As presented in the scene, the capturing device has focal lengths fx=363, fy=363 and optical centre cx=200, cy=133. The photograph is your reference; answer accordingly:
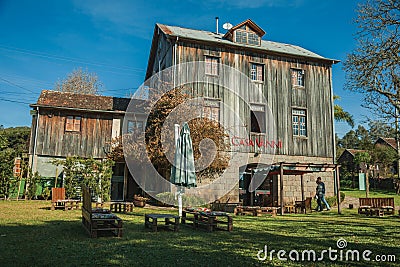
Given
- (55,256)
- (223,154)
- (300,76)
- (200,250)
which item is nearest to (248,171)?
(223,154)

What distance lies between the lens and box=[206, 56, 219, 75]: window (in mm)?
19688

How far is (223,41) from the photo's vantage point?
794 inches

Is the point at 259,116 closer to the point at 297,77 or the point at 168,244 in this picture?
the point at 297,77

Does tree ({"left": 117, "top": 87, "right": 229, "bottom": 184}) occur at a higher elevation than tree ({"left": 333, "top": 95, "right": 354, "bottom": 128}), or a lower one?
lower

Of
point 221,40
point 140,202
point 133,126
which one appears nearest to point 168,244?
point 140,202

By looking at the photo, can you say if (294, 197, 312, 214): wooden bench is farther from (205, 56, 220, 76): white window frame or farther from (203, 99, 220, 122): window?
(205, 56, 220, 76): white window frame

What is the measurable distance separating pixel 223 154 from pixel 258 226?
825cm

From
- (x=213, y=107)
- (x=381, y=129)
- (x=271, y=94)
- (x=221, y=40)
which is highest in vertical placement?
(x=221, y=40)

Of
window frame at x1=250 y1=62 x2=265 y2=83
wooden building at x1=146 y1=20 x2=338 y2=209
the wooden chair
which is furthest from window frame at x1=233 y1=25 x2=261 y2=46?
the wooden chair

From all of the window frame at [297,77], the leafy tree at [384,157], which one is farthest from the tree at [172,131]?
the leafy tree at [384,157]

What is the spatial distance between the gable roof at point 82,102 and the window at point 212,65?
519 cm

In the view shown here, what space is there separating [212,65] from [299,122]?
20.0 ft

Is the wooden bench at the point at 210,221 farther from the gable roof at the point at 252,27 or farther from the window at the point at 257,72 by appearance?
the gable roof at the point at 252,27

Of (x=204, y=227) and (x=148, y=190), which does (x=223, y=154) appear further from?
(x=204, y=227)
